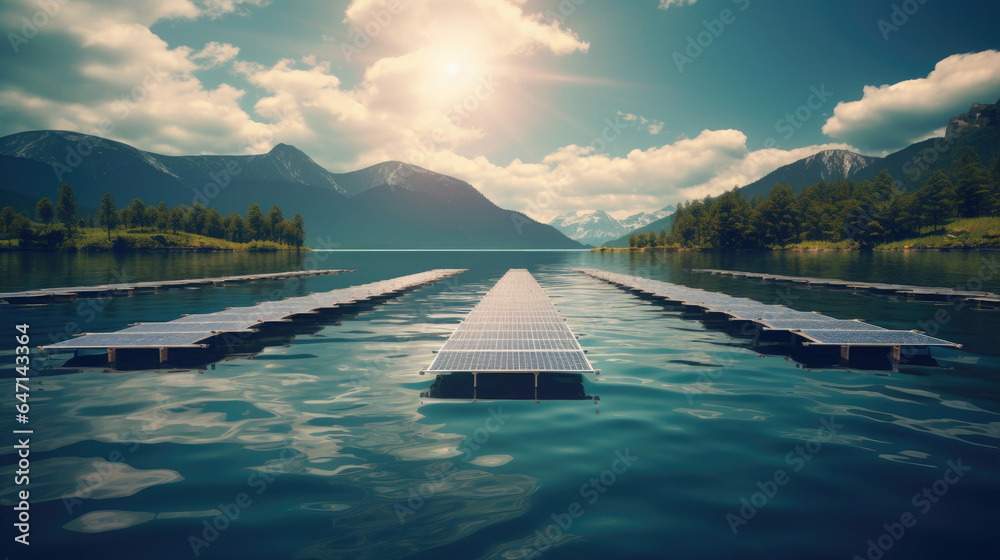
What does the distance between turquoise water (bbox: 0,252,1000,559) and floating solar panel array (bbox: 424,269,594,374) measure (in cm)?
131

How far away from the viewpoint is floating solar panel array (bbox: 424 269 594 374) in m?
15.9

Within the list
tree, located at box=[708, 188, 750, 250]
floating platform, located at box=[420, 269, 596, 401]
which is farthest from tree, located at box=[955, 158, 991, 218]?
floating platform, located at box=[420, 269, 596, 401]

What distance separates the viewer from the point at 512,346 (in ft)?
63.8

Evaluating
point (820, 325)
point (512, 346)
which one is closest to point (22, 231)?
point (512, 346)

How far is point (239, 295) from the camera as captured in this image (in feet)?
163

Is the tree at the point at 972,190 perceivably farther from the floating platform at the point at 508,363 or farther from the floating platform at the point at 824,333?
the floating platform at the point at 508,363

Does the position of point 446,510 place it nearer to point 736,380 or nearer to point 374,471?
point 374,471

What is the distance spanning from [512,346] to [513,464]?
8950 mm

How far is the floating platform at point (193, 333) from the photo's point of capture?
20.1 meters

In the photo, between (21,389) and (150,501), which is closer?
(150,501)

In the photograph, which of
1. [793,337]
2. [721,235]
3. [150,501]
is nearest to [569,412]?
[150,501]

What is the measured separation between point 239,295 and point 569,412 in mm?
46883

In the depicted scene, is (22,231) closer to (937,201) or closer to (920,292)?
(920,292)

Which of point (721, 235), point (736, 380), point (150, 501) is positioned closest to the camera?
point (150, 501)
